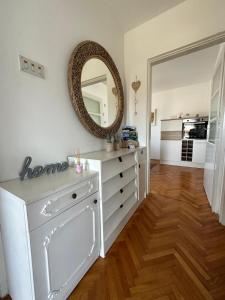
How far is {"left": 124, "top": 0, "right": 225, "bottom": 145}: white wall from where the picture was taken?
5.23 ft

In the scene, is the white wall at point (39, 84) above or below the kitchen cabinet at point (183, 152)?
above

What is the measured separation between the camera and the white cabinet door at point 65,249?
29.0 inches

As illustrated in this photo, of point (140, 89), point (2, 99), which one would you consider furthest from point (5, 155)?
point (140, 89)

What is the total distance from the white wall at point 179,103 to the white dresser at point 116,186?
3.18 m

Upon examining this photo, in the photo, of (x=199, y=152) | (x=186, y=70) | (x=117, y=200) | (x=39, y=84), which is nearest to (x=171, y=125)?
(x=199, y=152)

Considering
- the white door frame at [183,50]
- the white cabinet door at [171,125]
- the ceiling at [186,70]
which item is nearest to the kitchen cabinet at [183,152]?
the white cabinet door at [171,125]

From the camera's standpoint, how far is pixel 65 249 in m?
0.89

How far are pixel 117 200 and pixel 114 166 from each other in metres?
0.41

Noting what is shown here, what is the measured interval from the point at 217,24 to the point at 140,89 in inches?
41.5

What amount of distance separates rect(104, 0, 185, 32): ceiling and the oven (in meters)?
2.86

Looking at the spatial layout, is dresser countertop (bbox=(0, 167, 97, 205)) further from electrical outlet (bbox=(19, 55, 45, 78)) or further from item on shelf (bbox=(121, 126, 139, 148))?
item on shelf (bbox=(121, 126, 139, 148))

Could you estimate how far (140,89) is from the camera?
86.6 inches

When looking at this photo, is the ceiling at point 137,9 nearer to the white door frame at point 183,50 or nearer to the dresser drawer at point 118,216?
the white door frame at point 183,50

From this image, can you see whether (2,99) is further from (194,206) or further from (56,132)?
(194,206)
